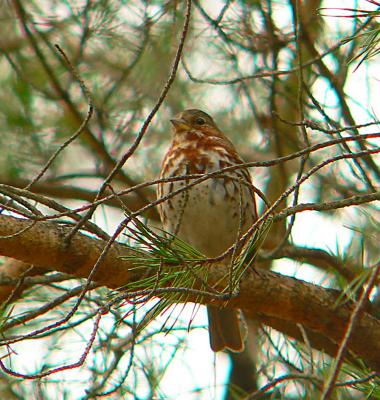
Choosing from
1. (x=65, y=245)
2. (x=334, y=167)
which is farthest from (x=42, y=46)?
(x=65, y=245)

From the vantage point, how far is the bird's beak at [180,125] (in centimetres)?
473

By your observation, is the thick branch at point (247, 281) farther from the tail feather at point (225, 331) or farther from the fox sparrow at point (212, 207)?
the tail feather at point (225, 331)

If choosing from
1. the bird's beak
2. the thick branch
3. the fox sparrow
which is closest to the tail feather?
the fox sparrow

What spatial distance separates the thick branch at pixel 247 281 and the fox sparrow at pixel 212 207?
0.75 m

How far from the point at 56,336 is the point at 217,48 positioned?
217 cm

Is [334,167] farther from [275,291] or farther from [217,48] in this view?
[275,291]

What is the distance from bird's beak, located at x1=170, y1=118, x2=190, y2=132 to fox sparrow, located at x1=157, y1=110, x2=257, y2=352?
0.21 metres

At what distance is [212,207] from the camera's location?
4.11 meters

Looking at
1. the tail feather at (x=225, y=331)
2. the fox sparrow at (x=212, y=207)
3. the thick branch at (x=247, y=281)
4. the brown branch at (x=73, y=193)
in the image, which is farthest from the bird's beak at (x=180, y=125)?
the thick branch at (x=247, y=281)

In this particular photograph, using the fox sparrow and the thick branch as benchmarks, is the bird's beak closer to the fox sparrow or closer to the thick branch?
the fox sparrow

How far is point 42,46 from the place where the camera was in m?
5.87

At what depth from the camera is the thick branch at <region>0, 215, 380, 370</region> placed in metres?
2.71

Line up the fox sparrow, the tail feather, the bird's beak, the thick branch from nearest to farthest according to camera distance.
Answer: the thick branch < the fox sparrow < the tail feather < the bird's beak

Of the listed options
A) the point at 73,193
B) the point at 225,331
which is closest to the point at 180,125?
the point at 73,193
